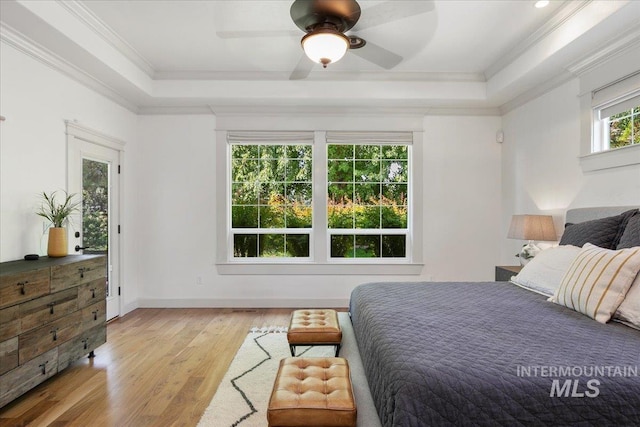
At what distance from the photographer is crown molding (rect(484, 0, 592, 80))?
277 cm

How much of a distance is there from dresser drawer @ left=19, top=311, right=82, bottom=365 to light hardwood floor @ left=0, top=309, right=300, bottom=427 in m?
0.31

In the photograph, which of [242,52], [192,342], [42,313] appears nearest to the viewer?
[42,313]

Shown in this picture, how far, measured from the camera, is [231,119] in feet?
15.0

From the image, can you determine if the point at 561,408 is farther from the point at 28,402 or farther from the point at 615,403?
the point at 28,402

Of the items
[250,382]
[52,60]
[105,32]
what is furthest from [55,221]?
[250,382]

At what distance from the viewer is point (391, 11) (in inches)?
111

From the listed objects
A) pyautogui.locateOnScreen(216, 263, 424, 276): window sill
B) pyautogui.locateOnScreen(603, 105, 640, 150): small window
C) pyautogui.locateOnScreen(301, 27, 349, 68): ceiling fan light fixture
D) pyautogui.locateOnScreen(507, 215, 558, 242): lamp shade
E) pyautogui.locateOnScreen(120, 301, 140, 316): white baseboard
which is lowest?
pyautogui.locateOnScreen(120, 301, 140, 316): white baseboard

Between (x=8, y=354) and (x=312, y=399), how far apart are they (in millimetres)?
1987

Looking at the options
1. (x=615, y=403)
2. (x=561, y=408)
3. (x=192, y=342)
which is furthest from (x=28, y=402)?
(x=615, y=403)

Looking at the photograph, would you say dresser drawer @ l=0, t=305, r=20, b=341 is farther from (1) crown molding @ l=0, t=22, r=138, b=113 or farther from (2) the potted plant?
(1) crown molding @ l=0, t=22, r=138, b=113

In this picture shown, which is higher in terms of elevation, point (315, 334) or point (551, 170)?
point (551, 170)

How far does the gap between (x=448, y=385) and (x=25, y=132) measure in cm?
353

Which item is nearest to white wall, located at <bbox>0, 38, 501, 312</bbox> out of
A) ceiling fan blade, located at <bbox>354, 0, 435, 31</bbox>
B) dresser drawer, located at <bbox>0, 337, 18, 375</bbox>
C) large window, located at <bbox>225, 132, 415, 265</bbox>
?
large window, located at <bbox>225, 132, 415, 265</bbox>

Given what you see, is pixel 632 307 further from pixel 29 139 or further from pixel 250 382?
pixel 29 139
